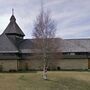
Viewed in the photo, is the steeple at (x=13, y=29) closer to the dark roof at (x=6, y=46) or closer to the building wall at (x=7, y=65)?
the dark roof at (x=6, y=46)

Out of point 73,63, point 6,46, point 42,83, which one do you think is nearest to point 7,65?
point 6,46

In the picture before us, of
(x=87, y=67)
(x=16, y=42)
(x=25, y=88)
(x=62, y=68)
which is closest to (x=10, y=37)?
(x=16, y=42)

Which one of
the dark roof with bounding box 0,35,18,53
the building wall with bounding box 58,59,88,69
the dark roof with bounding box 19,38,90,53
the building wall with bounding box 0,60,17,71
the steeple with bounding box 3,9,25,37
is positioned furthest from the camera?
the steeple with bounding box 3,9,25,37

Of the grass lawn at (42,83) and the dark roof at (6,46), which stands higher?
the dark roof at (6,46)

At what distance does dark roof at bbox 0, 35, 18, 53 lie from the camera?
46.3 m

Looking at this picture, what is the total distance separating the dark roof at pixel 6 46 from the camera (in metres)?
46.3

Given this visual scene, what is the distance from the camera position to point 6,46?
154 ft

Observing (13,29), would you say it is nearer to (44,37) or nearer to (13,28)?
(13,28)

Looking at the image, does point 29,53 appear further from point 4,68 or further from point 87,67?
point 87,67

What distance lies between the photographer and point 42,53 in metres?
33.0

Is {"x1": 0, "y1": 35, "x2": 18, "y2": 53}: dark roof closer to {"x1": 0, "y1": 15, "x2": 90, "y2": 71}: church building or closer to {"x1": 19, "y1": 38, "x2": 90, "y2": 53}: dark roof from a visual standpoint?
{"x1": 0, "y1": 15, "x2": 90, "y2": 71}: church building

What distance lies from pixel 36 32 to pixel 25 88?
13.6 meters

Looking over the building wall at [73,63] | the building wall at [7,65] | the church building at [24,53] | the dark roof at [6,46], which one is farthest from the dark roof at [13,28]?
the building wall at [73,63]

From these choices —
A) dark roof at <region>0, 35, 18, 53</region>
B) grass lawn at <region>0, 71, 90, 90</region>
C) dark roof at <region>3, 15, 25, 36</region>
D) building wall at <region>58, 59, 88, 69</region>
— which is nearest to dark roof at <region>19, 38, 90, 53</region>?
building wall at <region>58, 59, 88, 69</region>
